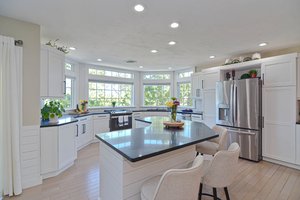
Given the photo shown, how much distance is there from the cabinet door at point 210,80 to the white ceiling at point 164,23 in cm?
95

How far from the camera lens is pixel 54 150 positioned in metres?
2.85

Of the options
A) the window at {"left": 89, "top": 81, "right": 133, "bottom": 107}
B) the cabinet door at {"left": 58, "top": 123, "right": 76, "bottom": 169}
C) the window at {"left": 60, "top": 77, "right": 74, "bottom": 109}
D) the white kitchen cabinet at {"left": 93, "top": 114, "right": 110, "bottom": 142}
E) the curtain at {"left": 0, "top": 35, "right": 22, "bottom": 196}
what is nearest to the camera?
the curtain at {"left": 0, "top": 35, "right": 22, "bottom": 196}

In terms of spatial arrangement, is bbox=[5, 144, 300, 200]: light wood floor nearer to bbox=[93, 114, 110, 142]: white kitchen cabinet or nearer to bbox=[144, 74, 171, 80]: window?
bbox=[93, 114, 110, 142]: white kitchen cabinet

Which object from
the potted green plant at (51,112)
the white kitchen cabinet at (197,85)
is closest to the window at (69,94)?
the potted green plant at (51,112)

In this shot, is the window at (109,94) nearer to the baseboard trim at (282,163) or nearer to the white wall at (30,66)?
the white wall at (30,66)

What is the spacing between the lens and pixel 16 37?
7.98ft

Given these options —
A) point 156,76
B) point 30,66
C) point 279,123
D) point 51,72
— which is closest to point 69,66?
point 51,72

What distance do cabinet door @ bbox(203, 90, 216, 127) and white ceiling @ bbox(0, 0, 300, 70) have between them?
1.41m

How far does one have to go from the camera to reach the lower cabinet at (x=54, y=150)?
9.02 feet

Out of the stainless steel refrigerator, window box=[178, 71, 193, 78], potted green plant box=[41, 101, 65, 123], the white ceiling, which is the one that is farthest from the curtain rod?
window box=[178, 71, 193, 78]

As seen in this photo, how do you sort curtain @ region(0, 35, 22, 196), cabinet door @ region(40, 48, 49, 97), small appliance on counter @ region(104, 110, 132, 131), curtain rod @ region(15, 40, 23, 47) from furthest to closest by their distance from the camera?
small appliance on counter @ region(104, 110, 132, 131)
cabinet door @ region(40, 48, 49, 97)
curtain rod @ region(15, 40, 23, 47)
curtain @ region(0, 35, 22, 196)

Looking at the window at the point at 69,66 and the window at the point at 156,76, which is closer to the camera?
the window at the point at 69,66

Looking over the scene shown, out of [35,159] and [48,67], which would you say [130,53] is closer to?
[48,67]

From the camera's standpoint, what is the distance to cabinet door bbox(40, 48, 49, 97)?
A: 2.84 metres
